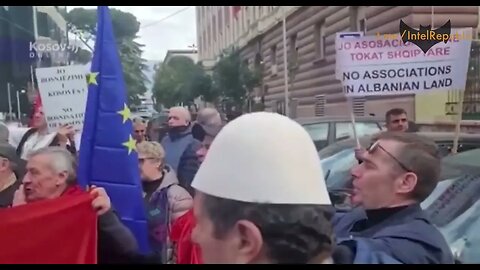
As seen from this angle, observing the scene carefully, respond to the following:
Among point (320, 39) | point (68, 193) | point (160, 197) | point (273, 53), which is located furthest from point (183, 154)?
point (273, 53)

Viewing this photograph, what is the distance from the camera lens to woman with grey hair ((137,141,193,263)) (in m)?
3.72

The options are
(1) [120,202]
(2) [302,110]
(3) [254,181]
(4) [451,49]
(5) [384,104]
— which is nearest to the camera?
(3) [254,181]

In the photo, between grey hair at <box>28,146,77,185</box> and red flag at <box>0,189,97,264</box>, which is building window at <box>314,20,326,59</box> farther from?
red flag at <box>0,189,97,264</box>

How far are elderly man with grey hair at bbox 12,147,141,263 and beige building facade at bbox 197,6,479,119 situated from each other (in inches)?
421

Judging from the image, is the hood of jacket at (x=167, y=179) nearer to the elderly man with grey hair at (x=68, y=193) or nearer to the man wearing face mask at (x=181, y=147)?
the man wearing face mask at (x=181, y=147)

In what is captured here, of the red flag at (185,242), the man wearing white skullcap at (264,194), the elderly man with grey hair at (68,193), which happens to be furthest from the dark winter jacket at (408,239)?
the elderly man with grey hair at (68,193)

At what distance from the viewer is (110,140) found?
10.6 feet

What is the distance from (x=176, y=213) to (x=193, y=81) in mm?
15851

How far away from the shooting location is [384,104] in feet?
51.1

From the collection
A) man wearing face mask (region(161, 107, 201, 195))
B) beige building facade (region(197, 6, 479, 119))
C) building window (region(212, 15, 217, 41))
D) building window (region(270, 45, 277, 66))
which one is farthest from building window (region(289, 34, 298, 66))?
man wearing face mask (region(161, 107, 201, 195))

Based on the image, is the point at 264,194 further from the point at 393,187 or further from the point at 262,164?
the point at 393,187

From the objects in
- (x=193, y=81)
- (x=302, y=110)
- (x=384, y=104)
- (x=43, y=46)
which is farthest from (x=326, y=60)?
(x=43, y=46)

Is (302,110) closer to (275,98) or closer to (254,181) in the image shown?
(275,98)

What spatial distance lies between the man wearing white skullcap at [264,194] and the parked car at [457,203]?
77.1 inches
